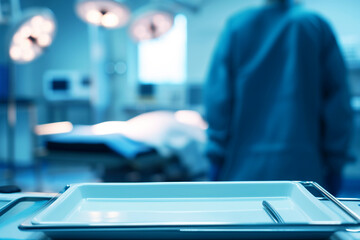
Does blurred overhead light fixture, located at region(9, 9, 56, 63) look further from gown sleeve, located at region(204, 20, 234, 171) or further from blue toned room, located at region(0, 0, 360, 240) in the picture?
gown sleeve, located at region(204, 20, 234, 171)

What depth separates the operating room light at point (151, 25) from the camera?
88.5 inches

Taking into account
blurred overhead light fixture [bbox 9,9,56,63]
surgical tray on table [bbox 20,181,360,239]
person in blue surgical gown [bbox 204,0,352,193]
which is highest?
blurred overhead light fixture [bbox 9,9,56,63]

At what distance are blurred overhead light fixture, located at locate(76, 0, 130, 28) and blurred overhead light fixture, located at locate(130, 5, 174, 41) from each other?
27 cm

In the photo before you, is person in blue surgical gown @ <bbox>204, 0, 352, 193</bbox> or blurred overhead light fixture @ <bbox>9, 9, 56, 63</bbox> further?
blurred overhead light fixture @ <bbox>9, 9, 56, 63</bbox>

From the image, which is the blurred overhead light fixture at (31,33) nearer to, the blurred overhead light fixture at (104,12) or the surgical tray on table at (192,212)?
the blurred overhead light fixture at (104,12)

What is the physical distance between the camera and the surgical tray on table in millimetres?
403

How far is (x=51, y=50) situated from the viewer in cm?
514

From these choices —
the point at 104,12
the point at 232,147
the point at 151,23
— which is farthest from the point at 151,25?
the point at 232,147

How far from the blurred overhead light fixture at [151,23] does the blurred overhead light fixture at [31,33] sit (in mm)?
488

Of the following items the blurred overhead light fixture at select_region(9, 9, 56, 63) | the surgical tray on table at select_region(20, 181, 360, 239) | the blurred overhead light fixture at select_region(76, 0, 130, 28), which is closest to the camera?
the surgical tray on table at select_region(20, 181, 360, 239)

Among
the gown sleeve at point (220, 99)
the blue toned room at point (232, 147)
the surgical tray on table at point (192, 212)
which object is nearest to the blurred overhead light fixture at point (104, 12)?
the blue toned room at point (232, 147)

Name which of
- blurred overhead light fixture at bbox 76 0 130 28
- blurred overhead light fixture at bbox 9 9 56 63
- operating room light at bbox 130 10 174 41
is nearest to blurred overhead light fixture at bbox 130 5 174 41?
operating room light at bbox 130 10 174 41

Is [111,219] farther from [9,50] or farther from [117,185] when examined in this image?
[9,50]

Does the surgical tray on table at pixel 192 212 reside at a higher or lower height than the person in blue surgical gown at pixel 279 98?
lower
